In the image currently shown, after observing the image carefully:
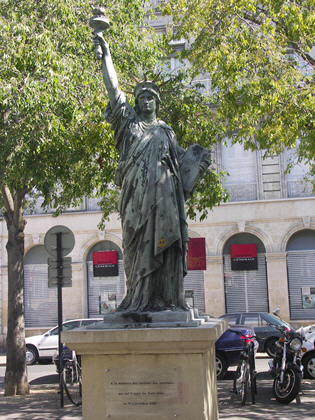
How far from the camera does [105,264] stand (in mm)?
26734

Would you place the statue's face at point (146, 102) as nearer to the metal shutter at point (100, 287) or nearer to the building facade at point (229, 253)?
the building facade at point (229, 253)

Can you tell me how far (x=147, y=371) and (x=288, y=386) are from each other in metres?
6.34

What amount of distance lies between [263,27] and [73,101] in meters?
4.09

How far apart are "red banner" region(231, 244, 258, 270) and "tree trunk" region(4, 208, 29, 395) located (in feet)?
46.5

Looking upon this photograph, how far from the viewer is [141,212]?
4.78 metres

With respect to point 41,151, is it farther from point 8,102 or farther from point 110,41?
point 110,41

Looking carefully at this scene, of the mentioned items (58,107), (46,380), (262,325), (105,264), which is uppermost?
(58,107)

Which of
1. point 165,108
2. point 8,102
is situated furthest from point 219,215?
point 8,102

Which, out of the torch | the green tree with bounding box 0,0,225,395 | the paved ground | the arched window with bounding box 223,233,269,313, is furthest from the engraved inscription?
the arched window with bounding box 223,233,269,313

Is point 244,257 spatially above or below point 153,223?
above

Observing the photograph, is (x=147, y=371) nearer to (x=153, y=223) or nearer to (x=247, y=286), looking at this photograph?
(x=153, y=223)

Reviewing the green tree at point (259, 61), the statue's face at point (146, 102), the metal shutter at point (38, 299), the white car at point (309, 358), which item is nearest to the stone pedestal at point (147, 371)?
the statue's face at point (146, 102)

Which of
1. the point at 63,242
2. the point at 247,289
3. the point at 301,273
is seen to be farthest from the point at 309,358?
the point at 301,273

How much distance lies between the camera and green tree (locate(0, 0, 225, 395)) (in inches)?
416
